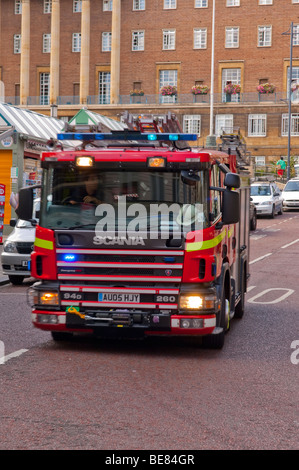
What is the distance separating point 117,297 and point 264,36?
233 feet

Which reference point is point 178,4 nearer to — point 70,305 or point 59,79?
point 59,79

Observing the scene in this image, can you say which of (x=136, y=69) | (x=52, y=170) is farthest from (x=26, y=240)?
(x=136, y=69)

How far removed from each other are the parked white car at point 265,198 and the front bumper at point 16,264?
23.3 metres

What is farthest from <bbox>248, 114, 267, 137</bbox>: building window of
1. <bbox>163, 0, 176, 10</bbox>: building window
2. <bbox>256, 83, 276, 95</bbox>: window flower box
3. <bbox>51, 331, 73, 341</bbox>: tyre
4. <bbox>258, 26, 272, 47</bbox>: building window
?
<bbox>51, 331, 73, 341</bbox>: tyre

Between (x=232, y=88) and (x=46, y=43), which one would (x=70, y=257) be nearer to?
(x=232, y=88)

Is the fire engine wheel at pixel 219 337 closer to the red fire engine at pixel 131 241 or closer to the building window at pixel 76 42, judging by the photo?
the red fire engine at pixel 131 241

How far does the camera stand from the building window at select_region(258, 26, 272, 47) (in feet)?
249

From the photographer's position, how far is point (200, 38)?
77812 millimetres

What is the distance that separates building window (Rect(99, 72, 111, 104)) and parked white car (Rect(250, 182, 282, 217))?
139 ft

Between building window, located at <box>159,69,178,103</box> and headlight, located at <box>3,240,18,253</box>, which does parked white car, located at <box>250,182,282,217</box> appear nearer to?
headlight, located at <box>3,240,18,253</box>

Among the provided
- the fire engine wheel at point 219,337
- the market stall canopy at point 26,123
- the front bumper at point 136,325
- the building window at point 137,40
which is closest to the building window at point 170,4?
the building window at point 137,40

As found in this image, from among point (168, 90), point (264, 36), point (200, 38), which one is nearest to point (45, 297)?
point (168, 90)

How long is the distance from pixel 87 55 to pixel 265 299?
67525mm

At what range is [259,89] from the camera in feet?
239
